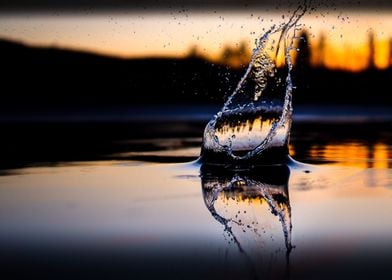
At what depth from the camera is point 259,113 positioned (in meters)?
9.30

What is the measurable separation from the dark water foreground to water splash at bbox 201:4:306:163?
27 cm

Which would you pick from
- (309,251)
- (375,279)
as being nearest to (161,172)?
(309,251)

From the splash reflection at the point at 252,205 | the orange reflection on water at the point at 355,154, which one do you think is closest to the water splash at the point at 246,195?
the splash reflection at the point at 252,205

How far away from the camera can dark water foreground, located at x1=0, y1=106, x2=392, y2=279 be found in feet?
13.2

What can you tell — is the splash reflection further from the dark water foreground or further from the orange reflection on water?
the orange reflection on water

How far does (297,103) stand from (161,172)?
59.7 feet

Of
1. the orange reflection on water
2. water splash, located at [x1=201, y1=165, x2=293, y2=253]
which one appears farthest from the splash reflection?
the orange reflection on water

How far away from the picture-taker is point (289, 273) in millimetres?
3826

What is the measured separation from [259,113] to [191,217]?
12.9ft

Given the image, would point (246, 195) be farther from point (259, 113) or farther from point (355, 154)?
point (355, 154)

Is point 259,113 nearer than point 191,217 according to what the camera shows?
No

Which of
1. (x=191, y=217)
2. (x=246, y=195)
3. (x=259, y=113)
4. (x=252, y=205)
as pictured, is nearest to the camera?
(x=191, y=217)

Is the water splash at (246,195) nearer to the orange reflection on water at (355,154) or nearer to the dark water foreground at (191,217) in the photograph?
the dark water foreground at (191,217)

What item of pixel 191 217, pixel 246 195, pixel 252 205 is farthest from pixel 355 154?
pixel 191 217
